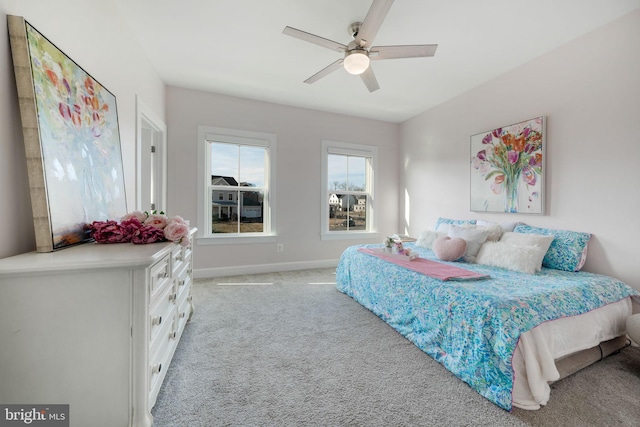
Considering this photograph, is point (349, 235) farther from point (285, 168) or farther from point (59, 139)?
point (59, 139)

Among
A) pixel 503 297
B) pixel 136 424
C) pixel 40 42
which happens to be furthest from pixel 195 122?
pixel 503 297

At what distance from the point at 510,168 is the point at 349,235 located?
8.13ft

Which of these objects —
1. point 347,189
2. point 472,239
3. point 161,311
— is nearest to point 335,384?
point 161,311

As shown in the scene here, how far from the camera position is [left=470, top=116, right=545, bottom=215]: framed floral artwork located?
2.72m

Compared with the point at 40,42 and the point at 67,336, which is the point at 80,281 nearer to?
the point at 67,336

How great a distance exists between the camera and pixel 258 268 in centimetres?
397

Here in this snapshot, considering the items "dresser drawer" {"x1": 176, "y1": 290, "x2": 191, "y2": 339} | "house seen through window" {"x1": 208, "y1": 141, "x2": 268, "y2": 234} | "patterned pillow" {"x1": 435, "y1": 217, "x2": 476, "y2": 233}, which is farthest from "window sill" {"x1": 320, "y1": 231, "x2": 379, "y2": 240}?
"dresser drawer" {"x1": 176, "y1": 290, "x2": 191, "y2": 339}

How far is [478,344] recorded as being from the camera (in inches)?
60.4

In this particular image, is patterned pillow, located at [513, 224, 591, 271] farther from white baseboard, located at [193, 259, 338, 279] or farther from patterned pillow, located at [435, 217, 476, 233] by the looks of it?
white baseboard, located at [193, 259, 338, 279]

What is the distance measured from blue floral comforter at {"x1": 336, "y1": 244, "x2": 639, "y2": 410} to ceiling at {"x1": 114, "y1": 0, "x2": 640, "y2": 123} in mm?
2108

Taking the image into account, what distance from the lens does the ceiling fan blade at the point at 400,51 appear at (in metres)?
2.00

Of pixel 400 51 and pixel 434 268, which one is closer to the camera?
pixel 400 51

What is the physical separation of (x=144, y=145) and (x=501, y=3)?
3.84 metres

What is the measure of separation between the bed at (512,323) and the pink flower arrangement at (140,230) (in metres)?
1.76
